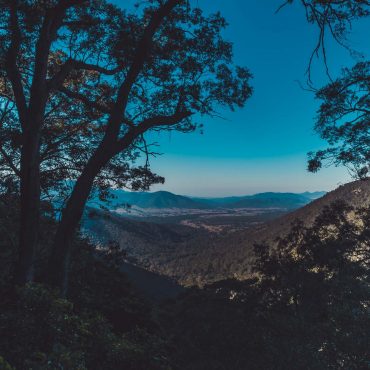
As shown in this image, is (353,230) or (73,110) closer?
(73,110)

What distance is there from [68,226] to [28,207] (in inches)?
31.8

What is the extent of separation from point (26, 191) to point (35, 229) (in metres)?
0.73

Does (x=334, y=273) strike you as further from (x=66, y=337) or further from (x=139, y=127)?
(x=66, y=337)

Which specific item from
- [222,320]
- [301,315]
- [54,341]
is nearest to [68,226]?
[54,341]

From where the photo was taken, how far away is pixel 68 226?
20.2 feet

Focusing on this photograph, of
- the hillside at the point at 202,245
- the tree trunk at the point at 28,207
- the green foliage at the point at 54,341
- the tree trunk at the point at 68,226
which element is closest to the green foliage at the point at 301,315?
the green foliage at the point at 54,341

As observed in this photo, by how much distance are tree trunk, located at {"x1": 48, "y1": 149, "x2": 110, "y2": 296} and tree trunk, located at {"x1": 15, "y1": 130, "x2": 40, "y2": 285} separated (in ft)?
1.36

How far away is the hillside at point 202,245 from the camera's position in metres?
82.7

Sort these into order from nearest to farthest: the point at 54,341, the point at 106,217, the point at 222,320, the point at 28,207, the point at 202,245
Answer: the point at 54,341
the point at 28,207
the point at 106,217
the point at 222,320
the point at 202,245

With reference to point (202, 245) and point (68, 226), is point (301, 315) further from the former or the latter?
point (202, 245)

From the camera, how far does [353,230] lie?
1812cm

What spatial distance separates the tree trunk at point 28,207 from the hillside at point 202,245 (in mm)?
→ 53526

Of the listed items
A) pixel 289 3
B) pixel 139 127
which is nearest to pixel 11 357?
pixel 139 127

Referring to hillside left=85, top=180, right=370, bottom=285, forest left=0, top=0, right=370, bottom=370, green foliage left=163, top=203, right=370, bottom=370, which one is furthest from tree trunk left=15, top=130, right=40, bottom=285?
hillside left=85, top=180, right=370, bottom=285
